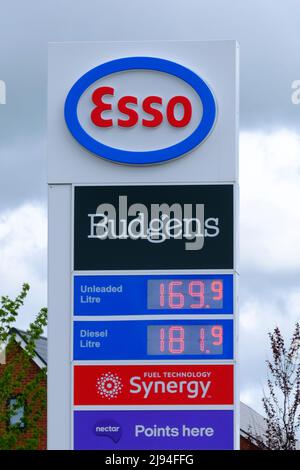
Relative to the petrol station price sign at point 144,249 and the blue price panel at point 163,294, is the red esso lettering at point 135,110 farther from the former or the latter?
Answer: the blue price panel at point 163,294

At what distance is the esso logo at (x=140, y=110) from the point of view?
1680 cm

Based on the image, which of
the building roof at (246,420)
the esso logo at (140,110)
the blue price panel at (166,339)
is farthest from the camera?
the building roof at (246,420)

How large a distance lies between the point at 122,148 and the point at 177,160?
755mm

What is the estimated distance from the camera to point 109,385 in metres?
16.6

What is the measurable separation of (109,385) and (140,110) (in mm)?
3652

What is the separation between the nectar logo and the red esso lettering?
10.9 ft

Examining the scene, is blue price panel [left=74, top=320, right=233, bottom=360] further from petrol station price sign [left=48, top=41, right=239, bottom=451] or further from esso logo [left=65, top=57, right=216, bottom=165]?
esso logo [left=65, top=57, right=216, bottom=165]

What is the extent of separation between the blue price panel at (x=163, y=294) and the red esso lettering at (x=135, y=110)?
2057 mm

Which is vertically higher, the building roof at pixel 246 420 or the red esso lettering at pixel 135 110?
the red esso lettering at pixel 135 110

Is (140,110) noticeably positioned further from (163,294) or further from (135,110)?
(163,294)

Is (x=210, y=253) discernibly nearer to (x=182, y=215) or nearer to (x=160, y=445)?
(x=182, y=215)

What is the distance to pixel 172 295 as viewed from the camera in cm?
1652

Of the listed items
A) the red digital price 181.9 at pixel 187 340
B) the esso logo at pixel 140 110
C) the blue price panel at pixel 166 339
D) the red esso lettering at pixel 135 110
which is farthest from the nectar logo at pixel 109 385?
the red esso lettering at pixel 135 110

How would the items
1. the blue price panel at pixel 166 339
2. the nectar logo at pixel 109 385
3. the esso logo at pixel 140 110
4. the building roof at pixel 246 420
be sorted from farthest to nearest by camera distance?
the building roof at pixel 246 420 < the esso logo at pixel 140 110 < the nectar logo at pixel 109 385 < the blue price panel at pixel 166 339
